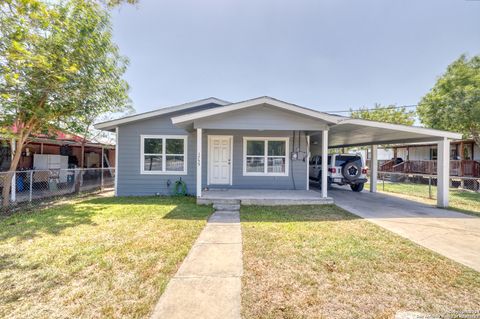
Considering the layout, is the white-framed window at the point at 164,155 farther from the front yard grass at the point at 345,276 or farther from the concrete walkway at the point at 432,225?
the concrete walkway at the point at 432,225

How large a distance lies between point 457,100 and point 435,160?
24.1 ft

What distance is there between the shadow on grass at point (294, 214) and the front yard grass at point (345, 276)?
89 cm

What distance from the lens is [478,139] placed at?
1268 centimetres

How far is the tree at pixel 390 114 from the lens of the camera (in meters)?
24.2

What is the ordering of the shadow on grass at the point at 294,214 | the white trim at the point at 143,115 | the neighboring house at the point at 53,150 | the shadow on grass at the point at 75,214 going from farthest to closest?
the neighboring house at the point at 53,150 → the white trim at the point at 143,115 → the shadow on grass at the point at 294,214 → the shadow on grass at the point at 75,214

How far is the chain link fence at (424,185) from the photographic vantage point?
1095cm

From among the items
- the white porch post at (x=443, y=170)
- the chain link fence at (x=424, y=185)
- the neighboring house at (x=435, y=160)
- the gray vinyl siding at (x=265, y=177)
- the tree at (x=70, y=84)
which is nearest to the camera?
the tree at (x=70, y=84)

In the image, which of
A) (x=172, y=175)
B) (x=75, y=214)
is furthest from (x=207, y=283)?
(x=172, y=175)

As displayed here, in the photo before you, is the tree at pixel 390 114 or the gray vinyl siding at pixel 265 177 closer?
the gray vinyl siding at pixel 265 177

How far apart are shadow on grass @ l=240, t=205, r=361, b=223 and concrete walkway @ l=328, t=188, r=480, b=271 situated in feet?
2.28

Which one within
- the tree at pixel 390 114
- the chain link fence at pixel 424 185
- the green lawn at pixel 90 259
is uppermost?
the tree at pixel 390 114

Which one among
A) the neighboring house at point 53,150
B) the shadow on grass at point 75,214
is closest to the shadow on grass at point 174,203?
the shadow on grass at point 75,214

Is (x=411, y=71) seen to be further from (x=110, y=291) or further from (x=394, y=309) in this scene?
(x=110, y=291)

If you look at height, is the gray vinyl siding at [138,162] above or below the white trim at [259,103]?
below
